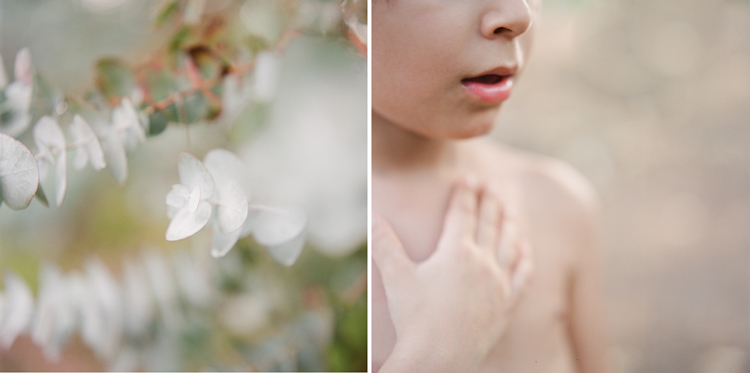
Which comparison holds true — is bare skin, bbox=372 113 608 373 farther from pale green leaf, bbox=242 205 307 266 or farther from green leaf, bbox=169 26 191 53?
green leaf, bbox=169 26 191 53

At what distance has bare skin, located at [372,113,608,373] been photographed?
2.01 feet

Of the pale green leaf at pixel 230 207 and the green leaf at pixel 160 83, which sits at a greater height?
the green leaf at pixel 160 83

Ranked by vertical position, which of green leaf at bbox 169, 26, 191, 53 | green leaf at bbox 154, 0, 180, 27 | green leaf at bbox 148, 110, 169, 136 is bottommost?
green leaf at bbox 148, 110, 169, 136

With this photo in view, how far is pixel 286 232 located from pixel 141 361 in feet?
0.80

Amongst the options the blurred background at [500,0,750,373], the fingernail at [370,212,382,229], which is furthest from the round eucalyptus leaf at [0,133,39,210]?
the blurred background at [500,0,750,373]

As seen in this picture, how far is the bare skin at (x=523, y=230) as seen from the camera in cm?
61

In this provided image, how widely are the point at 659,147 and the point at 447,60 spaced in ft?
1.22

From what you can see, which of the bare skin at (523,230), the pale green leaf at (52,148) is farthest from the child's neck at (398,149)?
the pale green leaf at (52,148)

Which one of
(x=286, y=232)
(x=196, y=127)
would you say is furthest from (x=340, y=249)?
(x=196, y=127)

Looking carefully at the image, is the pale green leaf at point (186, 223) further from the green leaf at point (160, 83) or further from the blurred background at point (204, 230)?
the green leaf at point (160, 83)

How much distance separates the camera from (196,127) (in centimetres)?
59

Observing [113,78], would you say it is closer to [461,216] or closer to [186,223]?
[186,223]

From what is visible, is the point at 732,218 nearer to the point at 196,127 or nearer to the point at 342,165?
the point at 342,165

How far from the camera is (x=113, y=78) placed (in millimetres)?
590
